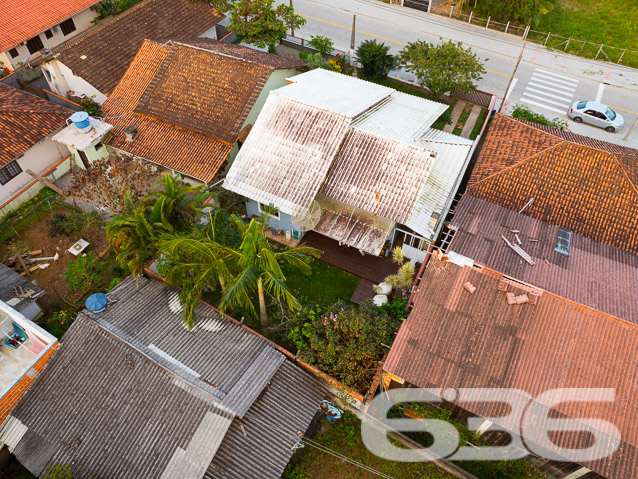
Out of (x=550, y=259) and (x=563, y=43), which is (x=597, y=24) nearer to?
(x=563, y=43)

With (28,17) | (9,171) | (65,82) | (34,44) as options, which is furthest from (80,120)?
(28,17)

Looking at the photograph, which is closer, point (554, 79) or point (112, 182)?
point (112, 182)

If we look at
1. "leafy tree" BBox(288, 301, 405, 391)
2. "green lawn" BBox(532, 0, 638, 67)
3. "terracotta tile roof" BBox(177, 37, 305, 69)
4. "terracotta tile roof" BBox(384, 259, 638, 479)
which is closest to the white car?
"green lawn" BBox(532, 0, 638, 67)

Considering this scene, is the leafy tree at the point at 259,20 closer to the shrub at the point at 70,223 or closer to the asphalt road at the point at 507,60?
the asphalt road at the point at 507,60

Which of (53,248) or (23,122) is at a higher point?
(23,122)

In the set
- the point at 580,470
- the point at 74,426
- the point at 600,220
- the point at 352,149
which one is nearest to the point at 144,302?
the point at 74,426

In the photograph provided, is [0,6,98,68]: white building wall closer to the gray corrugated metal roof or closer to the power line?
the gray corrugated metal roof

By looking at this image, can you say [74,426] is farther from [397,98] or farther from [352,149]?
[397,98]
